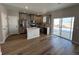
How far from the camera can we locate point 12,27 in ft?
4.86

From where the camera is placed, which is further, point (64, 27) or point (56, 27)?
point (56, 27)

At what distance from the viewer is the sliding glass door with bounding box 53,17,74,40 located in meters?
1.37

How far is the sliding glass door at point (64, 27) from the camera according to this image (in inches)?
54.0

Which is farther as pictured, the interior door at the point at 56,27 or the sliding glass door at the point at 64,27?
the interior door at the point at 56,27

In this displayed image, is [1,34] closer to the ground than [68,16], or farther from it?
closer to the ground

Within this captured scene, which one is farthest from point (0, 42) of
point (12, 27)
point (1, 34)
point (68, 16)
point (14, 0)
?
point (68, 16)

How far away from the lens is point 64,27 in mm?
1438

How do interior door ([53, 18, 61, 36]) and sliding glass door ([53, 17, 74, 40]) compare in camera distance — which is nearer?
sliding glass door ([53, 17, 74, 40])
